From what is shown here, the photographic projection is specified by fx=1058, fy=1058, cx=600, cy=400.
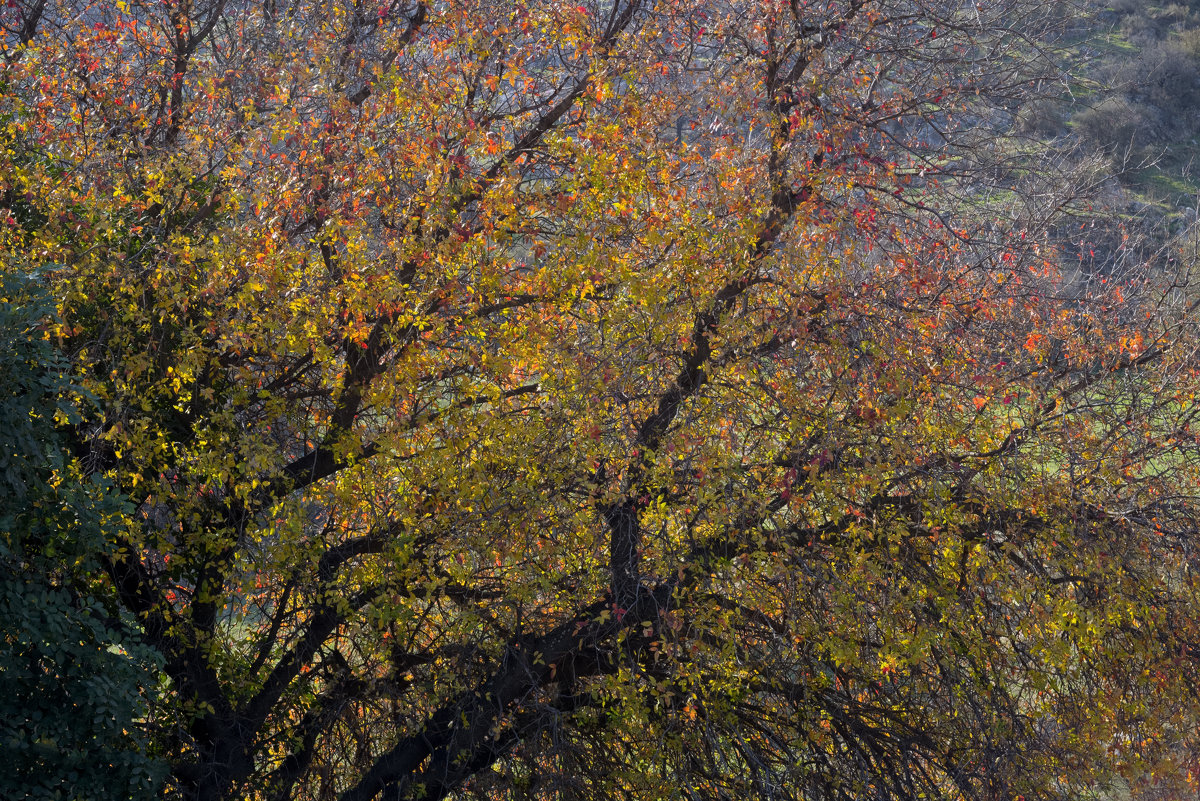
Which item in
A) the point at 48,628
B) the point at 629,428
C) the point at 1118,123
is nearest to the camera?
the point at 48,628

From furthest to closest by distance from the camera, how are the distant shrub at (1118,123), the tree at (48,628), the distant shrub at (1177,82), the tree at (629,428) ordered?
1. the distant shrub at (1177,82)
2. the distant shrub at (1118,123)
3. the tree at (629,428)
4. the tree at (48,628)

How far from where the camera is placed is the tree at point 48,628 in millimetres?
6793

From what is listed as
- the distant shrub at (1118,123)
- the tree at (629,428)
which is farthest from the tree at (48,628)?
the distant shrub at (1118,123)

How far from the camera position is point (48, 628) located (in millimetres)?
7039

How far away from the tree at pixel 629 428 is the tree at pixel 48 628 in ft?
2.81

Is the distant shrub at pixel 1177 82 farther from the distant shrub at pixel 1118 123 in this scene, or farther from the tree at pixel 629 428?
the tree at pixel 629 428

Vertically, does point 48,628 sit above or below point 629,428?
below

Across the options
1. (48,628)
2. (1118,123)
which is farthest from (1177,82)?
(48,628)

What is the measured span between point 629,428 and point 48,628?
4436 millimetres

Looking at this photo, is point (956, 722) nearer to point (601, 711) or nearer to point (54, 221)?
point (601, 711)

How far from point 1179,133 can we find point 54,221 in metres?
51.7

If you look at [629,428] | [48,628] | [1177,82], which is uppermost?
[1177,82]

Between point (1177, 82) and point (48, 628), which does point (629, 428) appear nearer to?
point (48, 628)

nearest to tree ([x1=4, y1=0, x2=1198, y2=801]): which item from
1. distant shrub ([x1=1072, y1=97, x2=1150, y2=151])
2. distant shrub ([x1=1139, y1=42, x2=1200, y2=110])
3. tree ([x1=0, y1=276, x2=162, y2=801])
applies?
tree ([x1=0, y1=276, x2=162, y2=801])
